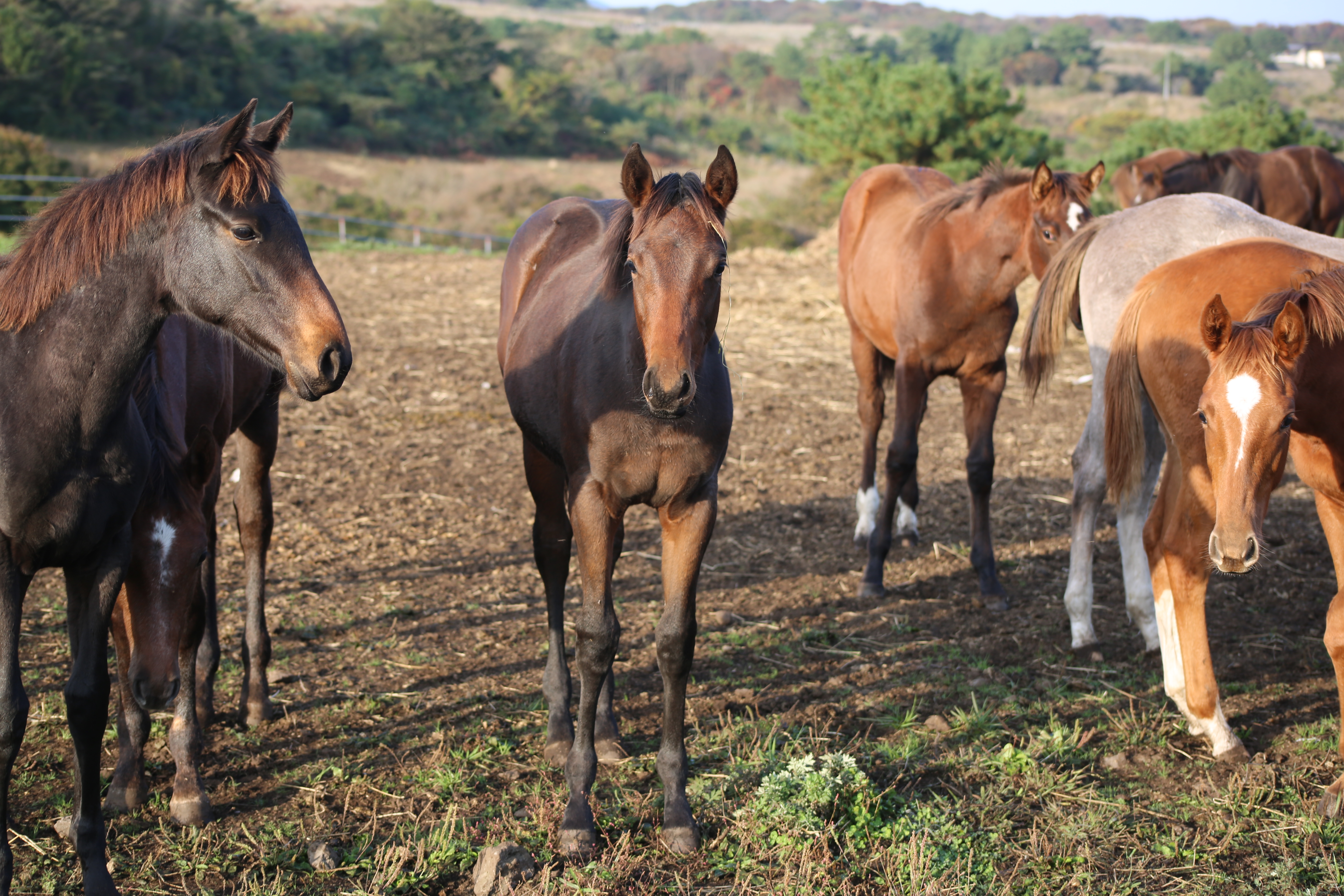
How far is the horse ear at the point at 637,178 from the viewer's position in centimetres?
278

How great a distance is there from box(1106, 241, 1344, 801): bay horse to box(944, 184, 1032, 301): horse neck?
123 cm

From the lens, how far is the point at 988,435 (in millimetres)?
5418

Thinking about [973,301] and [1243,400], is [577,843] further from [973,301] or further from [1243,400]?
[973,301]

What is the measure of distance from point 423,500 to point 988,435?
11.8ft

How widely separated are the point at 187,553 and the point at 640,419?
1371 mm

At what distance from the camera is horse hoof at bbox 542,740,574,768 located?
11.6 feet

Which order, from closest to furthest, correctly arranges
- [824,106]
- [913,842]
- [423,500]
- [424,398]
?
[913,842] → [423,500] → [424,398] → [824,106]

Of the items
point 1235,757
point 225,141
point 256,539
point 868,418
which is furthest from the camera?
point 868,418

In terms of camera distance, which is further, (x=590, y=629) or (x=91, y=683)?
(x=590, y=629)

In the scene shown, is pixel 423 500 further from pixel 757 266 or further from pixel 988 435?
pixel 757 266

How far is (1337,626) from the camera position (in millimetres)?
3475

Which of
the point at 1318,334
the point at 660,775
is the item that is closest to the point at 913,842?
the point at 660,775

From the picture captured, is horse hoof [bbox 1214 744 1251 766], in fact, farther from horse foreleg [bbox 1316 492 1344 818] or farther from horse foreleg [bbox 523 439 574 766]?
horse foreleg [bbox 523 439 574 766]

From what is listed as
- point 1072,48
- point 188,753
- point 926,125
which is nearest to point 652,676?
point 188,753
